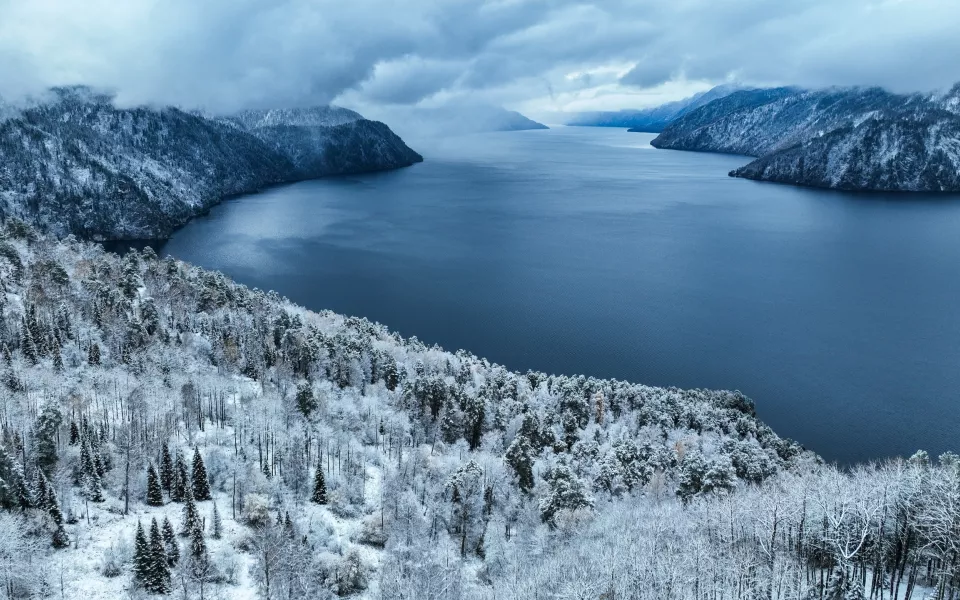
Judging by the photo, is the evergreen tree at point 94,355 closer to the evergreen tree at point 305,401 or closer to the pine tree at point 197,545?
the evergreen tree at point 305,401

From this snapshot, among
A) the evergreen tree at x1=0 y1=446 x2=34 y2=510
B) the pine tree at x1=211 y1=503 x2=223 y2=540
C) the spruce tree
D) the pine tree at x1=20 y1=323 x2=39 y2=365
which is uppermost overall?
the pine tree at x1=20 y1=323 x2=39 y2=365

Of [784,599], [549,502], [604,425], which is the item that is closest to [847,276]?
[604,425]

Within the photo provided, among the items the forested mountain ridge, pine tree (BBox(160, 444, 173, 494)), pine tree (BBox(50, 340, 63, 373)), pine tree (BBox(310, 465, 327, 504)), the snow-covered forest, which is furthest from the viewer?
pine tree (BBox(50, 340, 63, 373))

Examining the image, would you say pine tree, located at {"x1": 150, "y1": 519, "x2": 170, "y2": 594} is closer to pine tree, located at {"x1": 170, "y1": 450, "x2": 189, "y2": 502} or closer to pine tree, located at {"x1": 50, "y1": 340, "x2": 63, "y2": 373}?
pine tree, located at {"x1": 170, "y1": 450, "x2": 189, "y2": 502}

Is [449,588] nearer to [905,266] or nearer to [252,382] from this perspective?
[252,382]

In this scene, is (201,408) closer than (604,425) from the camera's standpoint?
Yes

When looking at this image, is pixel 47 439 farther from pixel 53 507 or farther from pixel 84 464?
pixel 53 507

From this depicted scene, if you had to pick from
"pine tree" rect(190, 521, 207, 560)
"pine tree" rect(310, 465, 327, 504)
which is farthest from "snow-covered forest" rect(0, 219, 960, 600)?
"pine tree" rect(310, 465, 327, 504)

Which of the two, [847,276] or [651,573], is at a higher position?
[847,276]
